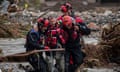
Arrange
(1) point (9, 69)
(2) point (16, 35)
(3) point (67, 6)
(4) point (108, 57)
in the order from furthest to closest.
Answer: (2) point (16, 35) → (4) point (108, 57) → (1) point (9, 69) → (3) point (67, 6)

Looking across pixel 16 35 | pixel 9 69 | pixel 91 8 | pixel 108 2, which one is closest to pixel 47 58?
pixel 9 69

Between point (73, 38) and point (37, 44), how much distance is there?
2.87 ft

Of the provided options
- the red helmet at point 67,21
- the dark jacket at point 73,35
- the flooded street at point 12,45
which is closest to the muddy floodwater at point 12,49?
the flooded street at point 12,45

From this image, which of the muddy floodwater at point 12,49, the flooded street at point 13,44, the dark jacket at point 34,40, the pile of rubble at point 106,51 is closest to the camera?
the dark jacket at point 34,40

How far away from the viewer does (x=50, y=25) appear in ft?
34.4

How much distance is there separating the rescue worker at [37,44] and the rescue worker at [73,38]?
1.66 feet

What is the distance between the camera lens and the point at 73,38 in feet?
34.4

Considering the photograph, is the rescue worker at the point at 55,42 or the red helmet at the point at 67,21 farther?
the rescue worker at the point at 55,42

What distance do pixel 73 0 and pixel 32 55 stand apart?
32.3 metres

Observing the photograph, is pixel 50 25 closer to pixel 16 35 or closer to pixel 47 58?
pixel 47 58

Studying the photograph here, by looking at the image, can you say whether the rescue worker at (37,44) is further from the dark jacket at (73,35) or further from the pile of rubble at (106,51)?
the pile of rubble at (106,51)

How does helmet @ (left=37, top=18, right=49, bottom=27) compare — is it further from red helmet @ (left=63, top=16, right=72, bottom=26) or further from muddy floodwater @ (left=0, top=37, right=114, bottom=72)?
muddy floodwater @ (left=0, top=37, right=114, bottom=72)

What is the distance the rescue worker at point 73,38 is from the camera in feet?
33.9

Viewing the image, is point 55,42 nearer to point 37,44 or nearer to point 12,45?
point 37,44
